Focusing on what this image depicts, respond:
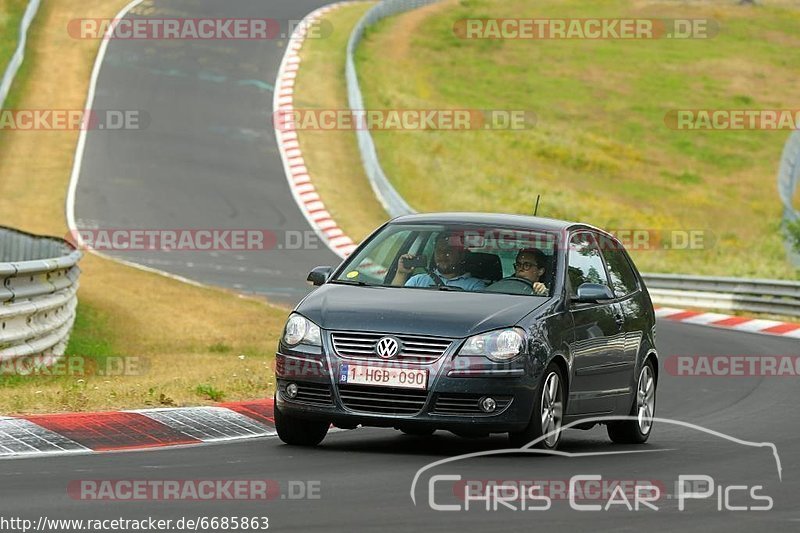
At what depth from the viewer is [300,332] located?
10.3 metres

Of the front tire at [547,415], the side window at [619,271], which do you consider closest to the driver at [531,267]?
the front tire at [547,415]

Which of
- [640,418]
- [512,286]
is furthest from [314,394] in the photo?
[640,418]

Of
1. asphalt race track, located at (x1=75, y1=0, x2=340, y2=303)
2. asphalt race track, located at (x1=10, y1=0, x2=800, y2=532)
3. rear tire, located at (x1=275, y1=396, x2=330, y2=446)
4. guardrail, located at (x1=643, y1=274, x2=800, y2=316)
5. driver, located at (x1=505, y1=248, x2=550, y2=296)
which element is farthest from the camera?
asphalt race track, located at (x1=75, y1=0, x2=340, y2=303)

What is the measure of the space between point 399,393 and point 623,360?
2388 mm

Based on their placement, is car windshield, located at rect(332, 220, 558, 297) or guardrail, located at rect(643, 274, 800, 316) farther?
guardrail, located at rect(643, 274, 800, 316)

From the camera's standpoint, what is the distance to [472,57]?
225ft

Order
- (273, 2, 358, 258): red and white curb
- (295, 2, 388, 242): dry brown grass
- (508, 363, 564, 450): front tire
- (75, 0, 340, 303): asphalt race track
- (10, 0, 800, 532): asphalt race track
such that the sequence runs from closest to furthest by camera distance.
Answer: (10, 0, 800, 532): asphalt race track → (508, 363, 564, 450): front tire → (75, 0, 340, 303): asphalt race track → (273, 2, 358, 258): red and white curb → (295, 2, 388, 242): dry brown grass

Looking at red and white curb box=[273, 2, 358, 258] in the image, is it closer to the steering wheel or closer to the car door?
the car door

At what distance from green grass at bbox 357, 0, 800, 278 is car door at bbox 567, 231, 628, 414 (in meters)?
23.2

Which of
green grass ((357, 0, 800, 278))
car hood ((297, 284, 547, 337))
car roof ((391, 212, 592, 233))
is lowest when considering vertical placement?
green grass ((357, 0, 800, 278))

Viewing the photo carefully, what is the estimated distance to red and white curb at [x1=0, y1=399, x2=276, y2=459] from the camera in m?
9.89

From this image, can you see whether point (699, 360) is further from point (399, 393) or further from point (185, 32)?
point (185, 32)

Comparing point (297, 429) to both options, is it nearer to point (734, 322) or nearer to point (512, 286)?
point (512, 286)

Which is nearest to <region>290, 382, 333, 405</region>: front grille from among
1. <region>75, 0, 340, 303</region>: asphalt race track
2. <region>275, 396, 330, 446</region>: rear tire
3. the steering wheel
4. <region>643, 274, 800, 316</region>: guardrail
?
<region>275, 396, 330, 446</region>: rear tire
